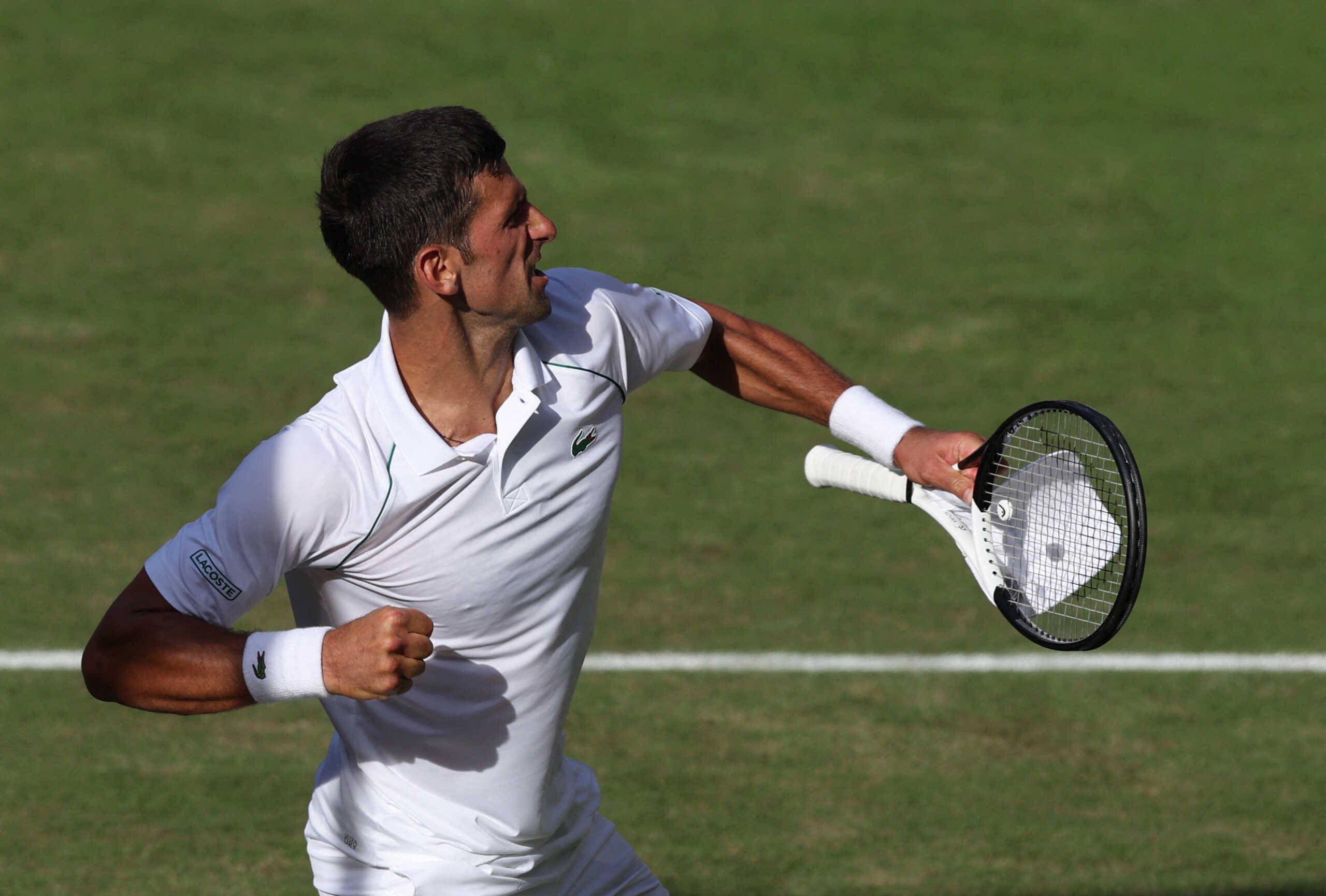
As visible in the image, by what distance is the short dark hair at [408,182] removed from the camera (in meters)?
3.85

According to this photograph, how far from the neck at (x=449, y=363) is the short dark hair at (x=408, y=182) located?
0.11 metres

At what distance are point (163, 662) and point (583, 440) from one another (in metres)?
1.09

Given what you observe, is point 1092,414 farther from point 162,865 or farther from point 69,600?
point 69,600

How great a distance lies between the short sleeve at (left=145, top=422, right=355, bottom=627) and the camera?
366 centimetres

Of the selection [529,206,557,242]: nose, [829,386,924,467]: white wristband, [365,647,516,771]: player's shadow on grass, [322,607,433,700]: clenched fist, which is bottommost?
[365,647,516,771]: player's shadow on grass

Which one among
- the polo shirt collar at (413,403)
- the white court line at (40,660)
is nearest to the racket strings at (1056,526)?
the polo shirt collar at (413,403)

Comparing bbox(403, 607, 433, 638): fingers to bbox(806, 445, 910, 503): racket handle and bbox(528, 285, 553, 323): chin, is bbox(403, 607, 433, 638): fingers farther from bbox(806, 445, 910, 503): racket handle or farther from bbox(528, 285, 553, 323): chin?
bbox(806, 445, 910, 503): racket handle

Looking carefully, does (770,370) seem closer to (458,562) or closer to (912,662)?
(458,562)

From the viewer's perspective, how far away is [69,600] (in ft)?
25.0

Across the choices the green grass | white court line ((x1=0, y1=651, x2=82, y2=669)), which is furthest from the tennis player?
white court line ((x1=0, y1=651, x2=82, y2=669))

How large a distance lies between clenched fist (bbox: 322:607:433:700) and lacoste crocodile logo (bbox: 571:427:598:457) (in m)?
0.72

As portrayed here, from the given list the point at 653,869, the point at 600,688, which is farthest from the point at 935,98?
the point at 653,869

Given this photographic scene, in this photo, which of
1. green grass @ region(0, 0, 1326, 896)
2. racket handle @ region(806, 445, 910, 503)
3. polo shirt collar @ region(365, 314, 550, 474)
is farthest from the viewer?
green grass @ region(0, 0, 1326, 896)

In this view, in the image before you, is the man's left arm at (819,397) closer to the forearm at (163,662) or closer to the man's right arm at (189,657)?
the man's right arm at (189,657)
